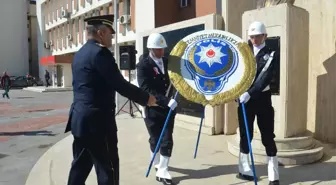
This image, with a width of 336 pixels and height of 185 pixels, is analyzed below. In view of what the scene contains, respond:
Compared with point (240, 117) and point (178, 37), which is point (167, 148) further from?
point (178, 37)

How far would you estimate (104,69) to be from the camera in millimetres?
3025

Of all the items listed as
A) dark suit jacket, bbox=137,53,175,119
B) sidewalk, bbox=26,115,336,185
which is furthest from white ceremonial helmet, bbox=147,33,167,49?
sidewalk, bbox=26,115,336,185

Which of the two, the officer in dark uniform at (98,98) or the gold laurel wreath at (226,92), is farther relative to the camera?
the gold laurel wreath at (226,92)

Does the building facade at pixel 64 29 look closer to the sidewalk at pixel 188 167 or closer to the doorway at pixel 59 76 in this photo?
the doorway at pixel 59 76

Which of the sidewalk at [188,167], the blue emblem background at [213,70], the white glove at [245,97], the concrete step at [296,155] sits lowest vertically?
the sidewalk at [188,167]

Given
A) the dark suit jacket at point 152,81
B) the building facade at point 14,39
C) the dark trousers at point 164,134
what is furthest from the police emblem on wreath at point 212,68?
the building facade at point 14,39

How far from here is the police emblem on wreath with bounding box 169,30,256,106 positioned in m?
4.10

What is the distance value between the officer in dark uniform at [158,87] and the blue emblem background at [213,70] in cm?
38

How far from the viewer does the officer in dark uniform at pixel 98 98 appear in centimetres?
307

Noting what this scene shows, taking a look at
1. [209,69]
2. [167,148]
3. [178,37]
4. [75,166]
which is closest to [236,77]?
[209,69]

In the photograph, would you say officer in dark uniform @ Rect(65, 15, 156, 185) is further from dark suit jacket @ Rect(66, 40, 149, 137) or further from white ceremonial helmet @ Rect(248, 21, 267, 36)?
white ceremonial helmet @ Rect(248, 21, 267, 36)

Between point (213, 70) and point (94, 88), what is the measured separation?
1.75 meters

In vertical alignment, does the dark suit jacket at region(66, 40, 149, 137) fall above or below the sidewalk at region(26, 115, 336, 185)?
above

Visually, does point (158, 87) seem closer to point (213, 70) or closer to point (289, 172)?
point (213, 70)
